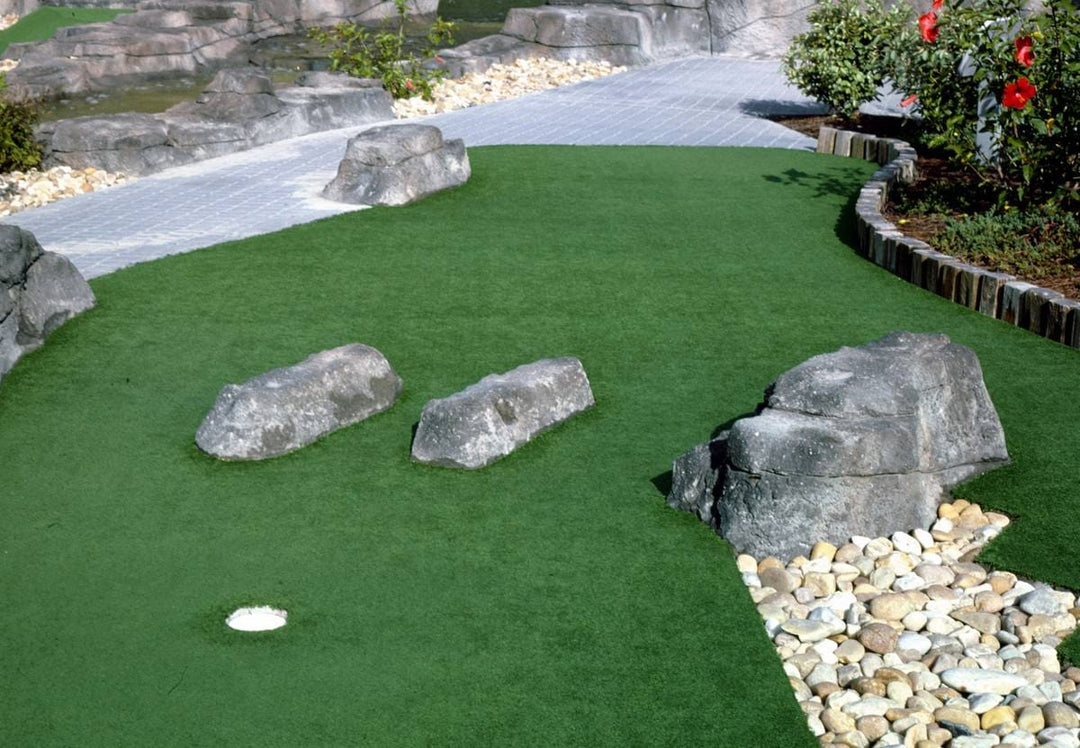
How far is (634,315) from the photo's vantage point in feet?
25.8

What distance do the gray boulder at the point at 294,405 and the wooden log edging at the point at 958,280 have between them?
3660mm

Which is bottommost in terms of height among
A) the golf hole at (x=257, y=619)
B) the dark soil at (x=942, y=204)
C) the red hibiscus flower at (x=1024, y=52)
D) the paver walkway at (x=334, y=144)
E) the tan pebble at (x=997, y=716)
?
the tan pebble at (x=997, y=716)

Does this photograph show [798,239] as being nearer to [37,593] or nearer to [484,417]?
[484,417]

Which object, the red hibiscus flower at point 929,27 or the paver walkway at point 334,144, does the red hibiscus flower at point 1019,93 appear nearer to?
the red hibiscus flower at point 929,27

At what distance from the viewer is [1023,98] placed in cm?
812

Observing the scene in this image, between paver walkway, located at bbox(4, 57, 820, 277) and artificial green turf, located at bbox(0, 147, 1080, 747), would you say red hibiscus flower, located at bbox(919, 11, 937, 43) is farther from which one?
paver walkway, located at bbox(4, 57, 820, 277)

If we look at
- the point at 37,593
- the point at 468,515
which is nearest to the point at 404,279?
the point at 468,515

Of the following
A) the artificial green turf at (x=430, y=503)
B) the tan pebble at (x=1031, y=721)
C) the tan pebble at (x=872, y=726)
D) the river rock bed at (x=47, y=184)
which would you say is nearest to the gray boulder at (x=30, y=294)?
the artificial green turf at (x=430, y=503)

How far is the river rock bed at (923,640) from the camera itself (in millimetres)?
4137

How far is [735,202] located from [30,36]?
17.8 metres

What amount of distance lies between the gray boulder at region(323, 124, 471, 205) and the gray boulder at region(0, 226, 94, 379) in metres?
3.05

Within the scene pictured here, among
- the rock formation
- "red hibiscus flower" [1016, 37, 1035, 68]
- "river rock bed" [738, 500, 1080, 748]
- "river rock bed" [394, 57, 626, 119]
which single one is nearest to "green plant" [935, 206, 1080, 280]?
"red hibiscus flower" [1016, 37, 1035, 68]

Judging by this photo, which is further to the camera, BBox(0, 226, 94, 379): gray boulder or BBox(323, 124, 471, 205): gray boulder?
BBox(323, 124, 471, 205): gray boulder

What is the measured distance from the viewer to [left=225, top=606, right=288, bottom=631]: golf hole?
4.64 metres
